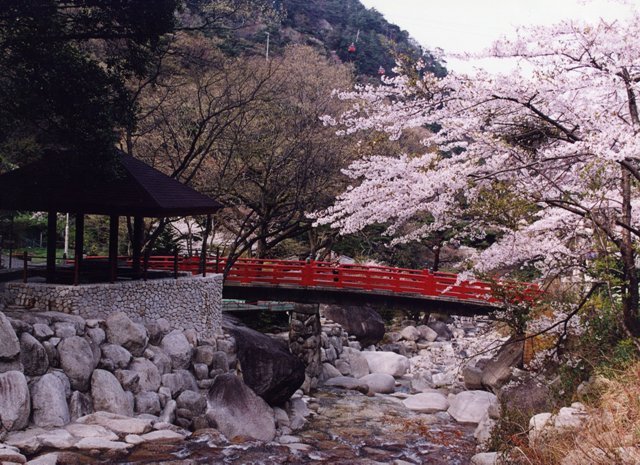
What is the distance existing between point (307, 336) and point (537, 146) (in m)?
11.8

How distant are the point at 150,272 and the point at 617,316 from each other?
11.5m

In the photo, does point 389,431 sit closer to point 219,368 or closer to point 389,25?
point 219,368

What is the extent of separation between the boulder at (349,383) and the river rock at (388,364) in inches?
70.1

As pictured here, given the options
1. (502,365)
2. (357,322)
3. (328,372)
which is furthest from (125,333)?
(357,322)

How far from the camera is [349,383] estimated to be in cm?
2038

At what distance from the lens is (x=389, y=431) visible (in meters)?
15.5

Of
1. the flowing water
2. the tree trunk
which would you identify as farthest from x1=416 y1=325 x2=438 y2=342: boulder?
the tree trunk

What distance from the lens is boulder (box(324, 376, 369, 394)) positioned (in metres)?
19.9

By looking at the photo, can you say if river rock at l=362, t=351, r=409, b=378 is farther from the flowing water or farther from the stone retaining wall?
the stone retaining wall

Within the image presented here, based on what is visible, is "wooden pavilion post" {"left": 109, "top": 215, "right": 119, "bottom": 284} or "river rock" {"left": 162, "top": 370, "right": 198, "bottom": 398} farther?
"wooden pavilion post" {"left": 109, "top": 215, "right": 119, "bottom": 284}

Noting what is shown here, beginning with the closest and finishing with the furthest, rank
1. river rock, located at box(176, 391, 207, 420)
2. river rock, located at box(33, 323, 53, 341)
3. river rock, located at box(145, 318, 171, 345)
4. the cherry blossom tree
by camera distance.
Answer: the cherry blossom tree
river rock, located at box(33, 323, 53, 341)
river rock, located at box(176, 391, 207, 420)
river rock, located at box(145, 318, 171, 345)

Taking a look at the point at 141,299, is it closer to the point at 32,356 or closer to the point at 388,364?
the point at 32,356

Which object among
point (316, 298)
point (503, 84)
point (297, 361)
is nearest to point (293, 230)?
point (316, 298)

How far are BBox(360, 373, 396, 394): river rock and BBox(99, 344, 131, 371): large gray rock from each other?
30.3 ft
